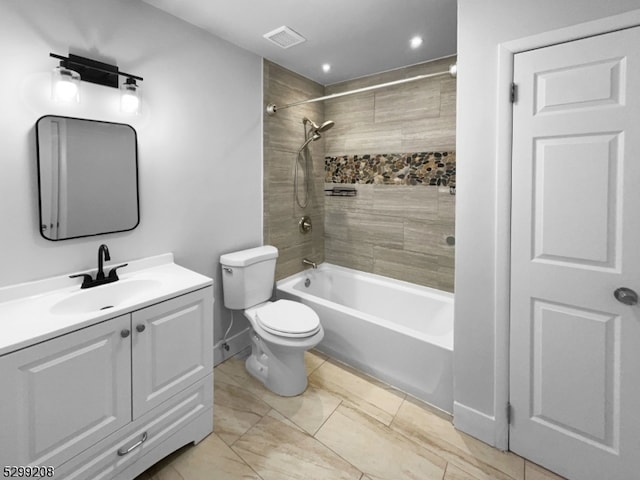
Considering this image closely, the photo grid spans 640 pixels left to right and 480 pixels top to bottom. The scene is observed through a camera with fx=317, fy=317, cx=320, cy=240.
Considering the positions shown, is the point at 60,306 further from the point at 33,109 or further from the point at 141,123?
the point at 141,123

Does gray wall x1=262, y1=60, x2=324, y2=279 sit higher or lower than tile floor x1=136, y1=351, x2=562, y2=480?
higher

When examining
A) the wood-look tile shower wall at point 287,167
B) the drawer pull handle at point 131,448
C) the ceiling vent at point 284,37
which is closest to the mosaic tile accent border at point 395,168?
the wood-look tile shower wall at point 287,167

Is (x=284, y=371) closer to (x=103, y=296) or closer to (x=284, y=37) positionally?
(x=103, y=296)

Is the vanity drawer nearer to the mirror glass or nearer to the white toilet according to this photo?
the white toilet

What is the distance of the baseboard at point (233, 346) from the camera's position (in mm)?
2438

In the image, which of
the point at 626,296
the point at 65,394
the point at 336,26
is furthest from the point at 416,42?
the point at 65,394

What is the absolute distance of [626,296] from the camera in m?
1.30

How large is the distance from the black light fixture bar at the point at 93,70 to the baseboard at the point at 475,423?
2.61 metres

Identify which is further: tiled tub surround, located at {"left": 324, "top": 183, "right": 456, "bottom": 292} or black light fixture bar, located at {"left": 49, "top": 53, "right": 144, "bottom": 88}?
tiled tub surround, located at {"left": 324, "top": 183, "right": 456, "bottom": 292}

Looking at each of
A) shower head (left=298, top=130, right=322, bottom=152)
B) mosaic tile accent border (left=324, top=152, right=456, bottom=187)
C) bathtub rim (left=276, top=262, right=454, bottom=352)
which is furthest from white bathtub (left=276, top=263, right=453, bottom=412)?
shower head (left=298, top=130, right=322, bottom=152)

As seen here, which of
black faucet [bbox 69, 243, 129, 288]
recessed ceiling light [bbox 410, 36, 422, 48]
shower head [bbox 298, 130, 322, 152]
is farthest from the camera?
shower head [bbox 298, 130, 322, 152]

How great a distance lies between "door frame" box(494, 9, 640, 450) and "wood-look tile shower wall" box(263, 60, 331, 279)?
1718mm

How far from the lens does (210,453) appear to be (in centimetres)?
166

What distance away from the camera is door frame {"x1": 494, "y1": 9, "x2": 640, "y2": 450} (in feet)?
4.74
